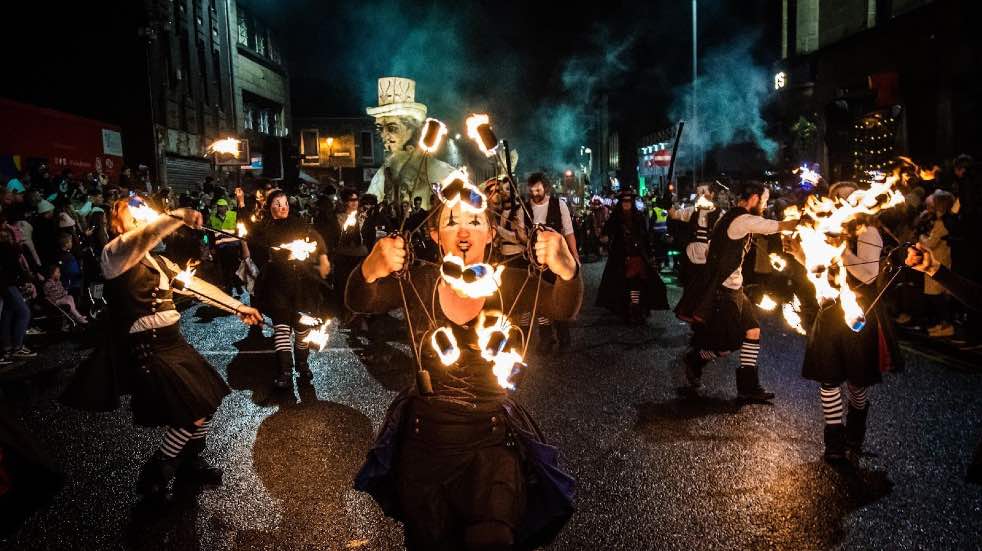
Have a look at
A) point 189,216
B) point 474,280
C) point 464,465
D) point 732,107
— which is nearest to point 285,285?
point 189,216

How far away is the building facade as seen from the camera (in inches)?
592

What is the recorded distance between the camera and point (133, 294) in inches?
167

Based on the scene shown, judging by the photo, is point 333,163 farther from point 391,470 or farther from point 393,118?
point 391,470

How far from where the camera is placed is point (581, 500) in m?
4.32

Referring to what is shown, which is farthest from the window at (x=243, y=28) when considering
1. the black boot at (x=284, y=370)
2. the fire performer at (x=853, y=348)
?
the fire performer at (x=853, y=348)

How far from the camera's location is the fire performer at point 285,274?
690 centimetres

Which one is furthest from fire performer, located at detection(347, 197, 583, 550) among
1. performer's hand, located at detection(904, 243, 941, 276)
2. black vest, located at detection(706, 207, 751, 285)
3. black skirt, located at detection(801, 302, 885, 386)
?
black vest, located at detection(706, 207, 751, 285)

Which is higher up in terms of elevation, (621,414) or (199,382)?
(199,382)

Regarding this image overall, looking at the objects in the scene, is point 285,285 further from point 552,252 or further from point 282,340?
point 552,252

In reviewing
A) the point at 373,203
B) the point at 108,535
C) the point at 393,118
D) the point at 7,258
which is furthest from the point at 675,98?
the point at 108,535

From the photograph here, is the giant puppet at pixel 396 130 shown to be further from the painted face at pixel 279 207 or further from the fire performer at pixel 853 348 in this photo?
the fire performer at pixel 853 348

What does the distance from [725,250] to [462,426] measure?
4164 mm

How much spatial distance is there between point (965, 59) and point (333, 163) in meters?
41.6

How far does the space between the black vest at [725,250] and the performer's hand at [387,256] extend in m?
4.02
